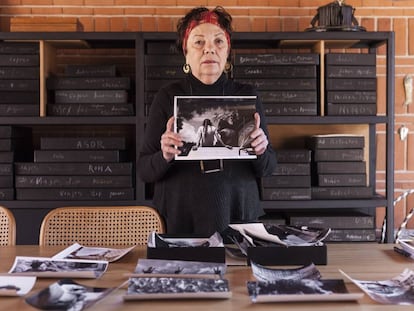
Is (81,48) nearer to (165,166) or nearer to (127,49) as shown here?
(127,49)

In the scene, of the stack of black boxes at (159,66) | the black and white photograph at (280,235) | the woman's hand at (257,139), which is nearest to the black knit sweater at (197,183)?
the woman's hand at (257,139)

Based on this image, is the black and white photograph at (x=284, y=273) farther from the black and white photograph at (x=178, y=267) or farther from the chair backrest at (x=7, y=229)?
the chair backrest at (x=7, y=229)

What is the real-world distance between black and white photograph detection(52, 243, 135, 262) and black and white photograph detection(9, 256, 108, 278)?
0.18ft

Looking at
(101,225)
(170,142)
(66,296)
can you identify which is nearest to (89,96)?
(101,225)

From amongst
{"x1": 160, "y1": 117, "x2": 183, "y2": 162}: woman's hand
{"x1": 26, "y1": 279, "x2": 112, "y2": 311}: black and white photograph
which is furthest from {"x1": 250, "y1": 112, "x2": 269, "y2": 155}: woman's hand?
{"x1": 26, "y1": 279, "x2": 112, "y2": 311}: black and white photograph

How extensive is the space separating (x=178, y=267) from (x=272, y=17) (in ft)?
6.68

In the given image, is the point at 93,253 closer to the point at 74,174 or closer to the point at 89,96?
the point at 74,174

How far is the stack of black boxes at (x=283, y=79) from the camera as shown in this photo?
2.55 metres

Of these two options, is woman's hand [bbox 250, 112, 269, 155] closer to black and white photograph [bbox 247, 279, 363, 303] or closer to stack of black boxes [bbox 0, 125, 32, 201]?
black and white photograph [bbox 247, 279, 363, 303]

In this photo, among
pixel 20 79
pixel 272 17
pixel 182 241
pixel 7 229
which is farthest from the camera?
pixel 272 17

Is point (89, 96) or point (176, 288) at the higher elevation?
point (89, 96)

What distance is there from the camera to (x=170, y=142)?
162 centimetres

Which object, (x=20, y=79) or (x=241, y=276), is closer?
(x=241, y=276)

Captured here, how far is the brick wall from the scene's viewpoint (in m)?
2.86
